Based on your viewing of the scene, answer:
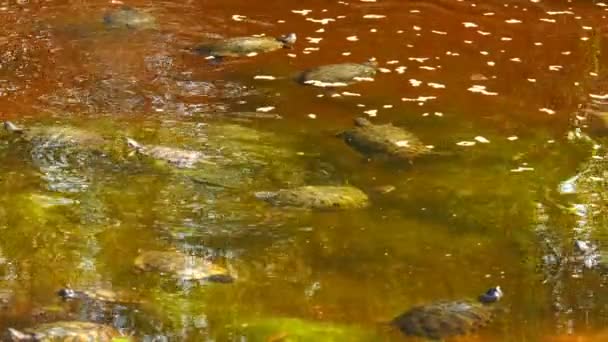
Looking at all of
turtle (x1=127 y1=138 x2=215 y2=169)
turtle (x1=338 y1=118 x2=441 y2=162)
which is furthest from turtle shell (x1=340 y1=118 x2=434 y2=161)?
turtle (x1=127 y1=138 x2=215 y2=169)

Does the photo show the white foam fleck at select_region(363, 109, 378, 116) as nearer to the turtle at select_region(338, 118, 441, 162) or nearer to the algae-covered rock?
the turtle at select_region(338, 118, 441, 162)

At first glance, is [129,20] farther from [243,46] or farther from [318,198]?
[318,198]

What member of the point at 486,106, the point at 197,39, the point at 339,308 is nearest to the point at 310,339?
the point at 339,308

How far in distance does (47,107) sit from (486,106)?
3.66 m

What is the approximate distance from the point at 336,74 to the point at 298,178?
2209 mm

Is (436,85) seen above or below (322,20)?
above

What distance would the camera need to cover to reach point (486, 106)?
8805 millimetres

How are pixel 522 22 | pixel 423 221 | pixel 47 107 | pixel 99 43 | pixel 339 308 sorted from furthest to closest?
1. pixel 522 22
2. pixel 99 43
3. pixel 47 107
4. pixel 423 221
5. pixel 339 308

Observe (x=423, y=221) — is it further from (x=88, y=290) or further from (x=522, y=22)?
(x=522, y=22)

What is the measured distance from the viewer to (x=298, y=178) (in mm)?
7285

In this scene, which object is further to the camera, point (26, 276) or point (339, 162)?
point (339, 162)

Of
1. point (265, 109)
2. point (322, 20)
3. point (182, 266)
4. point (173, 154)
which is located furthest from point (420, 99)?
point (182, 266)

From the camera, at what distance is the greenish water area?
5703 mm

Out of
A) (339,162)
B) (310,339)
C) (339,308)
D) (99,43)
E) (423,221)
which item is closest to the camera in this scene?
(310,339)
